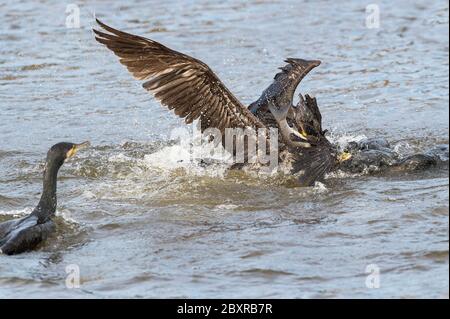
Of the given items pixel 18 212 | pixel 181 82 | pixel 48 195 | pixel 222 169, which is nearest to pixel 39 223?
pixel 48 195

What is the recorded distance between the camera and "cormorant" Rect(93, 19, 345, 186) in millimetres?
8953

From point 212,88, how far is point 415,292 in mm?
3130

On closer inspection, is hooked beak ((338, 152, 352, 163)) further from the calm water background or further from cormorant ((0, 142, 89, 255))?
cormorant ((0, 142, 89, 255))

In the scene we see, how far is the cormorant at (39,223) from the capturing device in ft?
25.1

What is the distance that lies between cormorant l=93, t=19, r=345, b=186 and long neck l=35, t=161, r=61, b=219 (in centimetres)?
128

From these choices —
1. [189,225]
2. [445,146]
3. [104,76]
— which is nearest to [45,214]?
[189,225]

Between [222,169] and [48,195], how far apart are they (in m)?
2.08

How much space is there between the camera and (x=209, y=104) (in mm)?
9242

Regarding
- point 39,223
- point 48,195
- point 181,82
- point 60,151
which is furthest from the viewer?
point 181,82

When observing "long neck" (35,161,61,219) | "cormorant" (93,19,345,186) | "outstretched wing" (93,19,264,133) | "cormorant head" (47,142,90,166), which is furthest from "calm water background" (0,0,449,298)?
"outstretched wing" (93,19,264,133)

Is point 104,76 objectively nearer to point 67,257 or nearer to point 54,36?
point 54,36

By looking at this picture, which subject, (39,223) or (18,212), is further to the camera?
(18,212)

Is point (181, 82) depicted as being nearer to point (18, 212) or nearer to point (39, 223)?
point (18, 212)

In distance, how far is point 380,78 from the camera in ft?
41.9
